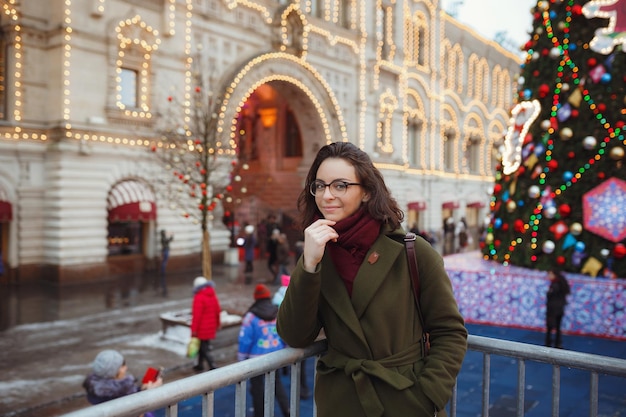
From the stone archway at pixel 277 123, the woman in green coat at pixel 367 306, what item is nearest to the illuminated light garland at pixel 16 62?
the stone archway at pixel 277 123

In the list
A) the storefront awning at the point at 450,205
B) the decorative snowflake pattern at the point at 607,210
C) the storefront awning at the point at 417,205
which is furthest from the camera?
the storefront awning at the point at 450,205

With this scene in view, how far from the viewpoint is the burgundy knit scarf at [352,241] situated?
2.39 m

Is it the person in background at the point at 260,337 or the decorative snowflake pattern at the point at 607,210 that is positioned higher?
the decorative snowflake pattern at the point at 607,210

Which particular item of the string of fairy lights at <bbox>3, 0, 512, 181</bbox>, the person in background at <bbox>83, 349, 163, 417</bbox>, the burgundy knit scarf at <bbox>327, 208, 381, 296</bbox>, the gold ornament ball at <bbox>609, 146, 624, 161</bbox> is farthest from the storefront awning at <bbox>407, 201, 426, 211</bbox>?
the burgundy knit scarf at <bbox>327, 208, 381, 296</bbox>

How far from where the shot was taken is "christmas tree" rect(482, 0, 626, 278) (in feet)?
32.7

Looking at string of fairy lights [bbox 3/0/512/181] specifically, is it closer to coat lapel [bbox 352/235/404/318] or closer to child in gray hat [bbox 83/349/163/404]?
child in gray hat [bbox 83/349/163/404]

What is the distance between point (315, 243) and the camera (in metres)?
2.25

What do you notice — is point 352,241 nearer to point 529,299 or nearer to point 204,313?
point 204,313

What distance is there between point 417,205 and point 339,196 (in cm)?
3091

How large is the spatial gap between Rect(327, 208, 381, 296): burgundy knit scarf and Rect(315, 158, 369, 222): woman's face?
0.20 feet

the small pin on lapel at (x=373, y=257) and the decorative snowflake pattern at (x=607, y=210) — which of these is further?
the decorative snowflake pattern at (x=607, y=210)

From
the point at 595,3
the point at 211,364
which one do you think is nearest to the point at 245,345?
the point at 211,364

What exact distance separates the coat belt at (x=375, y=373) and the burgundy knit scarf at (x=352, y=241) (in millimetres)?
325

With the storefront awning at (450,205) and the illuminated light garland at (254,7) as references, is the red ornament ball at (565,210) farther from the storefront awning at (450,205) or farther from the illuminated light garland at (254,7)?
the storefront awning at (450,205)
